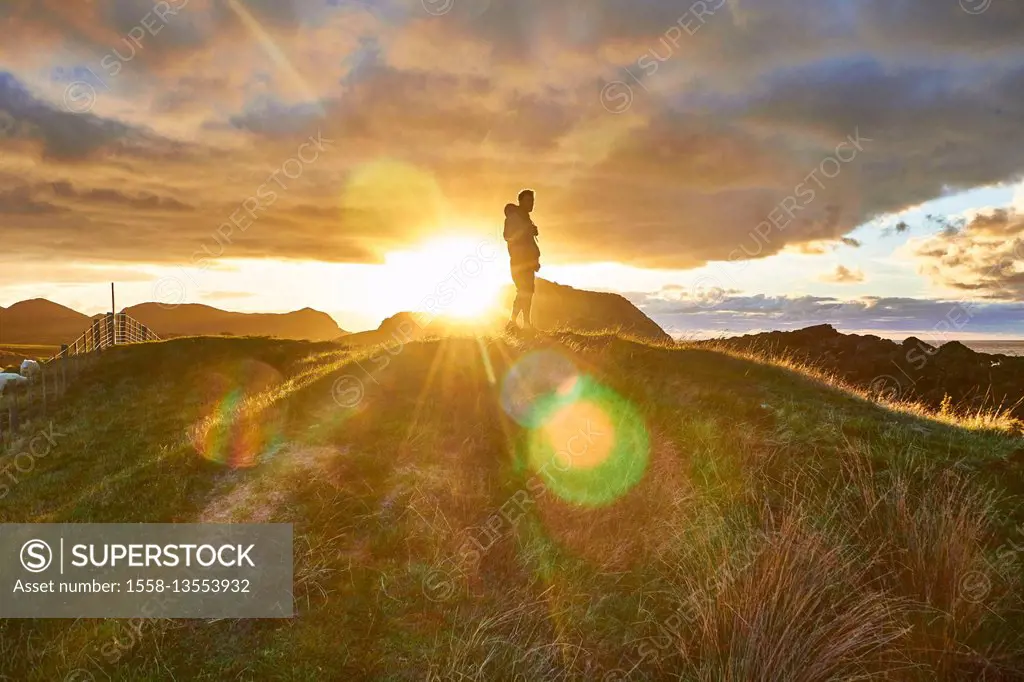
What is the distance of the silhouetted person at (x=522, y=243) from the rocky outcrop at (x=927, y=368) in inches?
728

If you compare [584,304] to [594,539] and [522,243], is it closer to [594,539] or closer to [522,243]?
[522,243]

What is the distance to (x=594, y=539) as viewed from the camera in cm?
794

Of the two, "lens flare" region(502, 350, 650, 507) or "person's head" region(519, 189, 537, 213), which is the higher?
"person's head" region(519, 189, 537, 213)

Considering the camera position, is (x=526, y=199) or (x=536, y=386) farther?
(x=526, y=199)

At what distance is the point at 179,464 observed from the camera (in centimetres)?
945

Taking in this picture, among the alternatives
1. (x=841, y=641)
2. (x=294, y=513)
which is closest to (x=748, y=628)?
(x=841, y=641)

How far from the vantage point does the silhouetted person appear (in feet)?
51.0

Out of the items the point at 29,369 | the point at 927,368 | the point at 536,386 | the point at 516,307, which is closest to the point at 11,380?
the point at 29,369

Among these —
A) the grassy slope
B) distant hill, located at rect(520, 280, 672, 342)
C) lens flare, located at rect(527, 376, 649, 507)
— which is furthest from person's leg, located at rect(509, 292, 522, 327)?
distant hill, located at rect(520, 280, 672, 342)

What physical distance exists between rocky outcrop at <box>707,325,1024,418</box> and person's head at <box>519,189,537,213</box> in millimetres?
18907

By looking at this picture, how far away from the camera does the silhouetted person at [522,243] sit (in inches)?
612

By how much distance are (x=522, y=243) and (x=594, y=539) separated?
9293 mm

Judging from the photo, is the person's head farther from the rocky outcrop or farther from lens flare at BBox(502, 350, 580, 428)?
the rocky outcrop

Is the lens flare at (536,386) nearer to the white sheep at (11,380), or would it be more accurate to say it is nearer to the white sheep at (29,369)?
the white sheep at (11,380)
